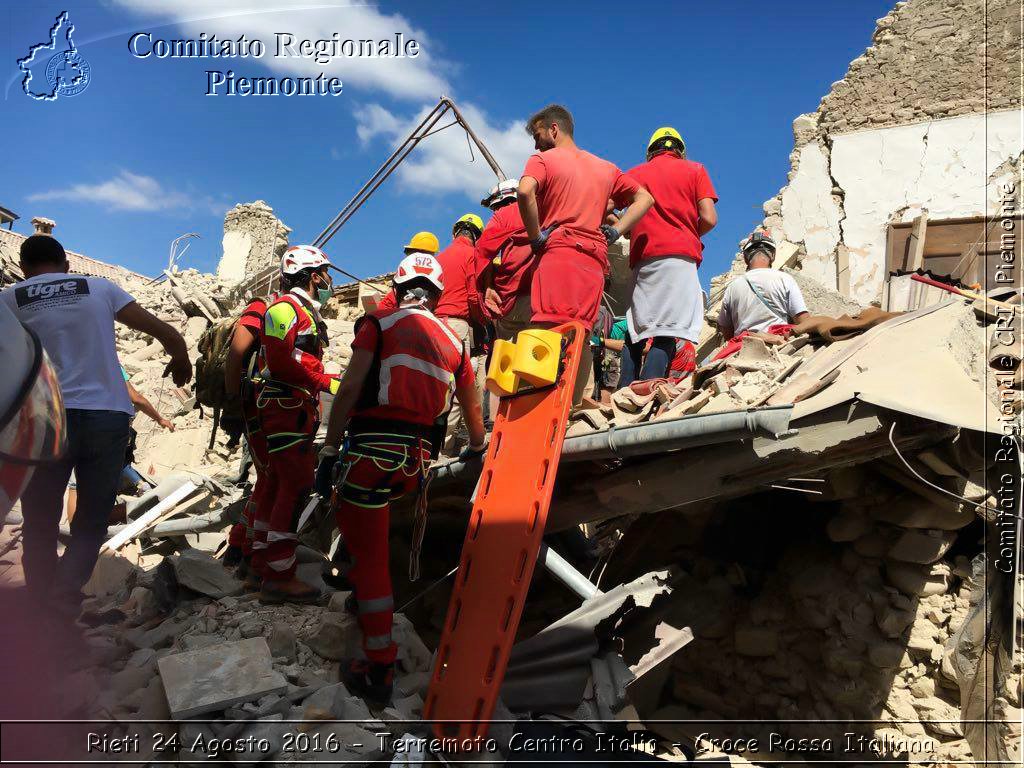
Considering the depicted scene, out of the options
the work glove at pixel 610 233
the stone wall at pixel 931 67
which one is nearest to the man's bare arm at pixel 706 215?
the work glove at pixel 610 233

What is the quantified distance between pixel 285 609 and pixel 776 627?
311 cm

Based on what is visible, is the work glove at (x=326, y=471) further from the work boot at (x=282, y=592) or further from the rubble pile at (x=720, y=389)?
the rubble pile at (x=720, y=389)

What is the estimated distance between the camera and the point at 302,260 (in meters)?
4.09

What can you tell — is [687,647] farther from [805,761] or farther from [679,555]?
[805,761]

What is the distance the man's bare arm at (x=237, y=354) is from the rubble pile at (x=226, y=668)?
1034mm

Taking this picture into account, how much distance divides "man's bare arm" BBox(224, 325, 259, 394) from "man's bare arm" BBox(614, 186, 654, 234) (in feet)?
7.41

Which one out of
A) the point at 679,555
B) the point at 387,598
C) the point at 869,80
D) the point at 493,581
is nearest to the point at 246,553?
the point at 387,598

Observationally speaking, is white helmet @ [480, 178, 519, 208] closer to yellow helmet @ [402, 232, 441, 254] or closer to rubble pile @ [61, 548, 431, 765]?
yellow helmet @ [402, 232, 441, 254]

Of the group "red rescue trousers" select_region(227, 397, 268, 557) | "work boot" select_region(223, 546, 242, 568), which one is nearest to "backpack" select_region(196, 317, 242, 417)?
"red rescue trousers" select_region(227, 397, 268, 557)

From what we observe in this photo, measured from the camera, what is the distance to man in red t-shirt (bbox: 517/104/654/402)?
160 inches

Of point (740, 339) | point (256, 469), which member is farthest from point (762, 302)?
point (256, 469)

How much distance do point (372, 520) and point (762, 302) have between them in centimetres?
302

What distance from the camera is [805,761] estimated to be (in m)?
4.38

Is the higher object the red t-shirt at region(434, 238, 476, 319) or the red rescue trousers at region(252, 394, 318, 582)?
the red t-shirt at region(434, 238, 476, 319)
